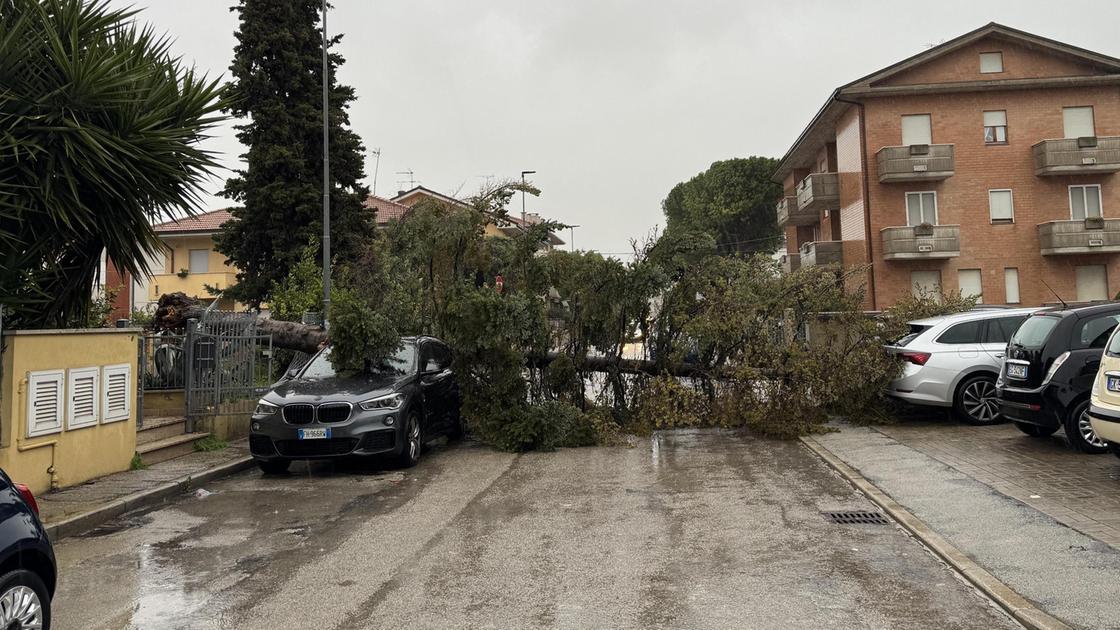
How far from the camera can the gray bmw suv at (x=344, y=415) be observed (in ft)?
33.0

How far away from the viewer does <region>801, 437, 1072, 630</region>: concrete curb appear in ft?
15.2

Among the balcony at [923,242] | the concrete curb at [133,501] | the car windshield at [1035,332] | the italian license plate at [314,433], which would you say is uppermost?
the balcony at [923,242]

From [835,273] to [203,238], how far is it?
39382mm

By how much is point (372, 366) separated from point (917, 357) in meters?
7.98

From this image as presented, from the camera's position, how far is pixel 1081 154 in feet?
107

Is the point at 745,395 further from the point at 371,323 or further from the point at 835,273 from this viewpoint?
the point at 371,323

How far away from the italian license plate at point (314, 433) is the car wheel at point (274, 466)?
86 cm

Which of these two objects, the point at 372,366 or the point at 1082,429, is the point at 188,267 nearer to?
the point at 372,366

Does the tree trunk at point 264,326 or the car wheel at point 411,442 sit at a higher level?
the tree trunk at point 264,326

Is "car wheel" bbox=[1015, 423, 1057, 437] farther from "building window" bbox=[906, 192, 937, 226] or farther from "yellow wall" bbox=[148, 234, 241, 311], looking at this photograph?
"yellow wall" bbox=[148, 234, 241, 311]

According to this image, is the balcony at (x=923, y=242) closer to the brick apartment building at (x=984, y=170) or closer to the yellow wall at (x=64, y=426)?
the brick apartment building at (x=984, y=170)

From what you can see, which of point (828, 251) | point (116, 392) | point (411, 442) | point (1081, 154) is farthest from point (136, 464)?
point (1081, 154)

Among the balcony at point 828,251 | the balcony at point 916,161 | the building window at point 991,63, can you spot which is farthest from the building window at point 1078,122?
the balcony at point 828,251

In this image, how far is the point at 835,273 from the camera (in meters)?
14.3
